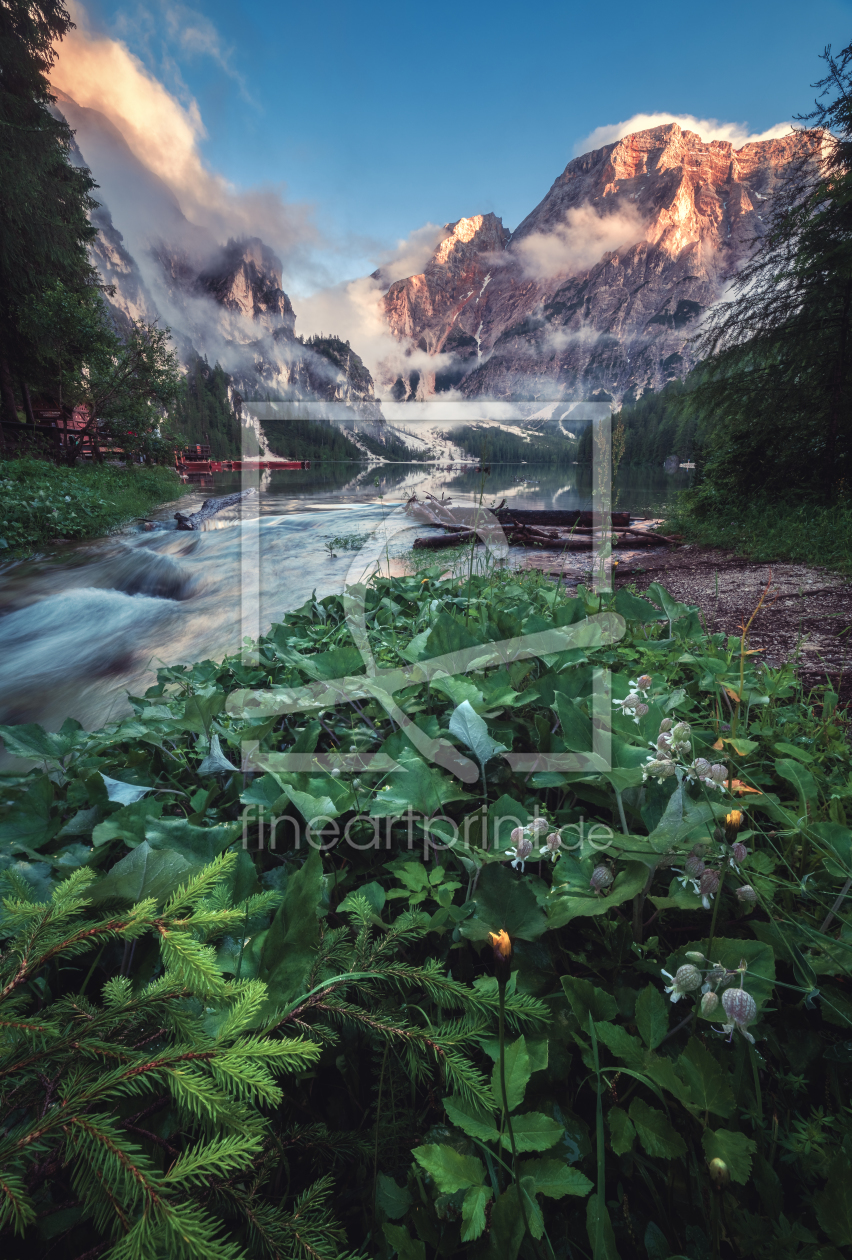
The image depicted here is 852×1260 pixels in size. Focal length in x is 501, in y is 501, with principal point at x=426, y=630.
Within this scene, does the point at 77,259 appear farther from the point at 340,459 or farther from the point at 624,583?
the point at 340,459

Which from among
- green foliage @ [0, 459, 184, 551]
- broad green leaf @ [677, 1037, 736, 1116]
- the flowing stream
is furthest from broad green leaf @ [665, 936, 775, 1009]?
green foliage @ [0, 459, 184, 551]

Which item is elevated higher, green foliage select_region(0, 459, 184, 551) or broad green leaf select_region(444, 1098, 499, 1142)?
green foliage select_region(0, 459, 184, 551)

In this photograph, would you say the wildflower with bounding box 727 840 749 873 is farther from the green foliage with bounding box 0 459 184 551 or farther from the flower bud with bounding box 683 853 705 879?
the green foliage with bounding box 0 459 184 551

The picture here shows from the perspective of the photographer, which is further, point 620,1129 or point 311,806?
point 311,806

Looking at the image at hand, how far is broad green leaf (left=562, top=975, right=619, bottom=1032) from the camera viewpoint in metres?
0.65

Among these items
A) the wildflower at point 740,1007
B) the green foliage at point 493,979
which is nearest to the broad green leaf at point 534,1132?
the green foliage at point 493,979

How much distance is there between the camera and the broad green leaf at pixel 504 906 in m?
0.74

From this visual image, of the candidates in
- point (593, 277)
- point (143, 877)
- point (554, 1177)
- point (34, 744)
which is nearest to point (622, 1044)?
point (554, 1177)

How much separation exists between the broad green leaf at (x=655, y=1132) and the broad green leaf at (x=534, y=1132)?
98 millimetres

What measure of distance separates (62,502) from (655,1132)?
10.6 m

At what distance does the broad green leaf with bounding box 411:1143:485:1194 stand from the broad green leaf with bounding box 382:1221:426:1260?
46 millimetres

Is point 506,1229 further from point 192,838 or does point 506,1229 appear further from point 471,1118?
point 192,838

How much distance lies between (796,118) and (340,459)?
33721 millimetres

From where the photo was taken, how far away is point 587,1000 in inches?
26.1
